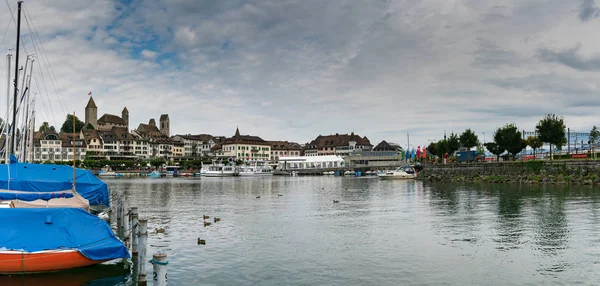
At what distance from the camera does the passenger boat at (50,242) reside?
18469mm

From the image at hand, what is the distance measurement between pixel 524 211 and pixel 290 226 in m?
21.0

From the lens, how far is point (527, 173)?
9031 centimetres

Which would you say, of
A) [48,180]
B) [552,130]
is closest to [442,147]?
[552,130]

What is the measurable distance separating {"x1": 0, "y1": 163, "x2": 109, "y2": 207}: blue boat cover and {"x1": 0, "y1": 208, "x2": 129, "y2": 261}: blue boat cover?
54.7 feet

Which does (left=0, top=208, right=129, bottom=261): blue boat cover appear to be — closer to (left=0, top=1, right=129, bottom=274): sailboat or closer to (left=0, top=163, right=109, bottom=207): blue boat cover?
(left=0, top=1, right=129, bottom=274): sailboat

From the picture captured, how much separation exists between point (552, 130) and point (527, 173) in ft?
52.1

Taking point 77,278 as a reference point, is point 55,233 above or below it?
above

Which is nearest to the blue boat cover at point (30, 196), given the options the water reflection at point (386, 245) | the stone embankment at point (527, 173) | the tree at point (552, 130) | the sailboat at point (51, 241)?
the water reflection at point (386, 245)

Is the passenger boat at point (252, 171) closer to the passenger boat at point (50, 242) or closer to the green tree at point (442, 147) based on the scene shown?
the green tree at point (442, 147)

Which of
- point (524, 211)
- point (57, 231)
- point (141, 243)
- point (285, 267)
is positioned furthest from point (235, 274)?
point (524, 211)

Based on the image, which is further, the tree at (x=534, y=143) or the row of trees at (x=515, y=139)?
the tree at (x=534, y=143)

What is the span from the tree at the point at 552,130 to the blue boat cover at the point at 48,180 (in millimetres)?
90819

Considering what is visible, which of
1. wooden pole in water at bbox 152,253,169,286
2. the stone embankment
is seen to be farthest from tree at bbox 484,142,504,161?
wooden pole in water at bbox 152,253,169,286

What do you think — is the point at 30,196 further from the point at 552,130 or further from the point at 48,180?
the point at 552,130
